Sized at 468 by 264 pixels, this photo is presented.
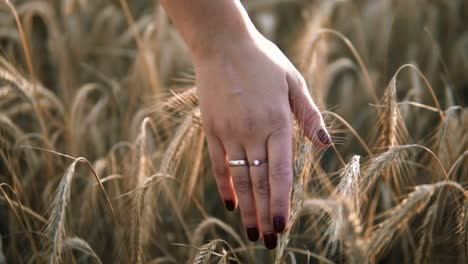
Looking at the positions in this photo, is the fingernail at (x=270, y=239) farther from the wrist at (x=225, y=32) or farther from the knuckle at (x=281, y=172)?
the wrist at (x=225, y=32)

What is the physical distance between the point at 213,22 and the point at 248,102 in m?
0.17

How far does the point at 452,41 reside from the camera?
7.45 ft

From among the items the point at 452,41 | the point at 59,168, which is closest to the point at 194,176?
the point at 59,168

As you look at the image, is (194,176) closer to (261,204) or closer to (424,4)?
(261,204)

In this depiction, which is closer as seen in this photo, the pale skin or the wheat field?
the pale skin

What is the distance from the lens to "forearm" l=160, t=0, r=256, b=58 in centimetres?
96

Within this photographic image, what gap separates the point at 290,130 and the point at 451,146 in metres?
0.68

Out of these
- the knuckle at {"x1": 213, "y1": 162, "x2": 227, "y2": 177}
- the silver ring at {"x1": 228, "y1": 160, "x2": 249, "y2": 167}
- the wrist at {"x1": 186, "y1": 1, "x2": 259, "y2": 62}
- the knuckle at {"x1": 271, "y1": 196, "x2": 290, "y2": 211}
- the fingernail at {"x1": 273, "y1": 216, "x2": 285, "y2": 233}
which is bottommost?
the fingernail at {"x1": 273, "y1": 216, "x2": 285, "y2": 233}

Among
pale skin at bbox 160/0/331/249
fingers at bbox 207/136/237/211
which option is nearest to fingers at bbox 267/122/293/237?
pale skin at bbox 160/0/331/249

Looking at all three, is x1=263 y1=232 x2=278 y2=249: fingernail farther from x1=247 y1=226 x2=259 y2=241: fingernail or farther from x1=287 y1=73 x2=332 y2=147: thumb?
x1=287 y1=73 x2=332 y2=147: thumb

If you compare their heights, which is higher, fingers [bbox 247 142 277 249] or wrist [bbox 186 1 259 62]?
wrist [bbox 186 1 259 62]

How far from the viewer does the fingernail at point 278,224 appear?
0.96 meters

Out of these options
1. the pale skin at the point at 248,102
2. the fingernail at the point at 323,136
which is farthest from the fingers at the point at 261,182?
the fingernail at the point at 323,136

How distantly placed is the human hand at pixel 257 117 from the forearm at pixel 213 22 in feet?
0.04
